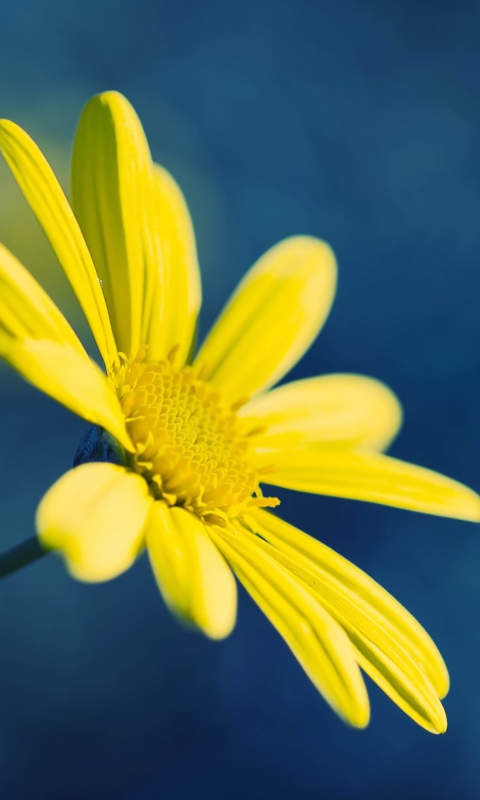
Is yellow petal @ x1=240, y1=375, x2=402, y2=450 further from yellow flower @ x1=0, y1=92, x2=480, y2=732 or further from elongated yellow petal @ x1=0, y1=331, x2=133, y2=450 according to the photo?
elongated yellow petal @ x1=0, y1=331, x2=133, y2=450

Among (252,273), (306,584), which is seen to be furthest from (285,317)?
(306,584)

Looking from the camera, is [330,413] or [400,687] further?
[330,413]

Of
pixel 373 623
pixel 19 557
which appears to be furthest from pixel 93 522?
pixel 373 623

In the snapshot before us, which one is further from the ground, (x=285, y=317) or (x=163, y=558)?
(x=285, y=317)

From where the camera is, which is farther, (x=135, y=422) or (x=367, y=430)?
(x=367, y=430)

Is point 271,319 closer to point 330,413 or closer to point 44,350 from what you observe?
point 330,413

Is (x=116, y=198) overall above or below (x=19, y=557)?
above

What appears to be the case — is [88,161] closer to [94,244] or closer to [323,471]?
[94,244]
